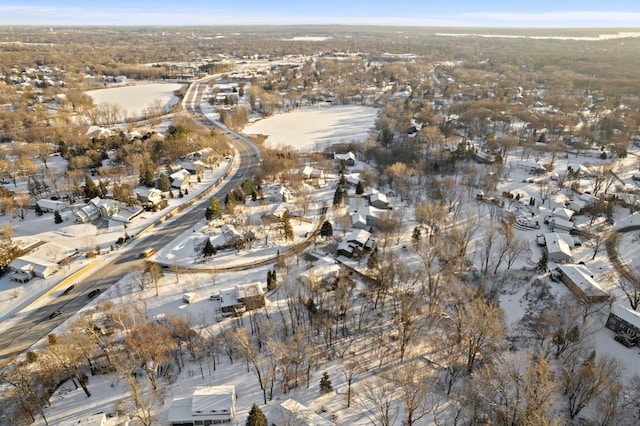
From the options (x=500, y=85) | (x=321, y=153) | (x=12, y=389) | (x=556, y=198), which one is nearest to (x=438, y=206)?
(x=556, y=198)

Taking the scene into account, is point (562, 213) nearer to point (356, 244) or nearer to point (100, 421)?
point (356, 244)

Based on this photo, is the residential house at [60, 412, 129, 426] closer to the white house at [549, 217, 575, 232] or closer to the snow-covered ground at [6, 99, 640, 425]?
the snow-covered ground at [6, 99, 640, 425]

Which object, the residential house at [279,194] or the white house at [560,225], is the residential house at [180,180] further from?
the white house at [560,225]

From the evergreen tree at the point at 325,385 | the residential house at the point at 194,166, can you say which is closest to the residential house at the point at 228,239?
the evergreen tree at the point at 325,385

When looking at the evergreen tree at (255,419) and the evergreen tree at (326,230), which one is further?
the evergreen tree at (326,230)

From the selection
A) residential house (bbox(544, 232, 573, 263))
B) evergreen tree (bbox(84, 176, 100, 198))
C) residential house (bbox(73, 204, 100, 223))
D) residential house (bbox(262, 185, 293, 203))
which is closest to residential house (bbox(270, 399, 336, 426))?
residential house (bbox(544, 232, 573, 263))

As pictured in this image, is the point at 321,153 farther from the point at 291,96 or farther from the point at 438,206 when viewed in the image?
the point at 291,96
